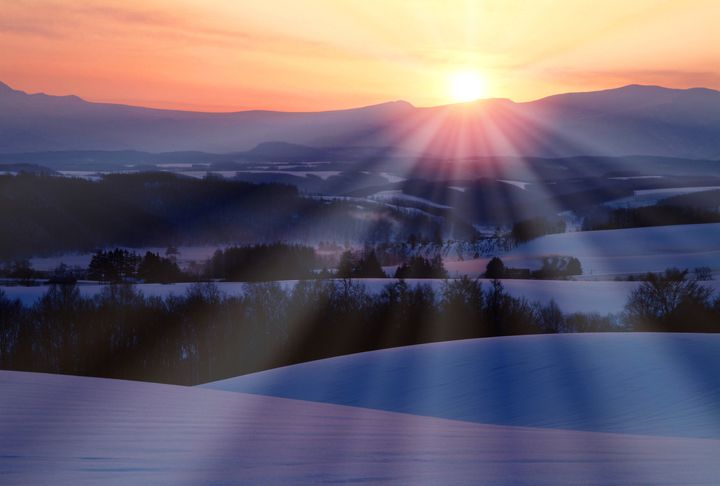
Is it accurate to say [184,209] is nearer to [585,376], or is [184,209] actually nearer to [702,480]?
[585,376]

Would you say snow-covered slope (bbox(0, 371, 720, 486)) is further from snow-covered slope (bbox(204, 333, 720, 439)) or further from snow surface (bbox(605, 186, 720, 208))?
snow surface (bbox(605, 186, 720, 208))

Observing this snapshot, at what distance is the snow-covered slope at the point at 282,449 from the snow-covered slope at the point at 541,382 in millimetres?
5116

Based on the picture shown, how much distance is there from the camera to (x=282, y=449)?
5.52m

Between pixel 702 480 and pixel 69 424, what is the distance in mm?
4713

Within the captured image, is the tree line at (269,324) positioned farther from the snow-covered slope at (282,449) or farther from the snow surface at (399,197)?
the snow surface at (399,197)

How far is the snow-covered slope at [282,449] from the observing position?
4.56m

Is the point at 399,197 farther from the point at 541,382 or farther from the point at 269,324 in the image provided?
the point at 541,382

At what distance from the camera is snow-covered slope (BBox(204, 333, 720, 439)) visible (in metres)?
13.0

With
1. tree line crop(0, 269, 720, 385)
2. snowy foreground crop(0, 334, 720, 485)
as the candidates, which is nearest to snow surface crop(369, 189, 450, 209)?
tree line crop(0, 269, 720, 385)

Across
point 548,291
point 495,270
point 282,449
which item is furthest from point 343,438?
point 495,270

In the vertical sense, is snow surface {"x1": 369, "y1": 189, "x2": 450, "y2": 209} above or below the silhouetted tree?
above

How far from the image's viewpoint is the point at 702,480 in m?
4.82

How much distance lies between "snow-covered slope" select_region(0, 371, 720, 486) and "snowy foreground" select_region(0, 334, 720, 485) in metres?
0.01

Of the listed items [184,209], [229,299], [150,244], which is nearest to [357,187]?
[184,209]
